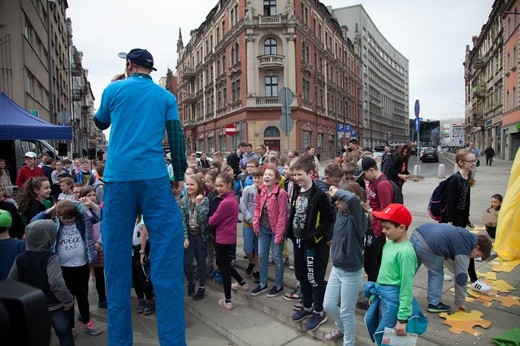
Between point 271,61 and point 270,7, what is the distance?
569cm

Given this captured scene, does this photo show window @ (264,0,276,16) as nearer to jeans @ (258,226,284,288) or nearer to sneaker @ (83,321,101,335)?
jeans @ (258,226,284,288)

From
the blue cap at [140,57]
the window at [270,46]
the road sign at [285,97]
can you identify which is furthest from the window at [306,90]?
the blue cap at [140,57]

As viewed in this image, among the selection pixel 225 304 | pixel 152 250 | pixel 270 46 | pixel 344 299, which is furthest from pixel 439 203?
pixel 270 46

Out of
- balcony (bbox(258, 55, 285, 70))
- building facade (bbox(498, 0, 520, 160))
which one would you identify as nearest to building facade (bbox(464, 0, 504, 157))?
building facade (bbox(498, 0, 520, 160))

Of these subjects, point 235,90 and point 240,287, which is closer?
point 240,287

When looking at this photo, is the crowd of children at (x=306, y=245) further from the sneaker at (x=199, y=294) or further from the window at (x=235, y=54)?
the window at (x=235, y=54)

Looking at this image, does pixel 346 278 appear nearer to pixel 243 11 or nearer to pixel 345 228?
pixel 345 228

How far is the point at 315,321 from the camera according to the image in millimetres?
3771

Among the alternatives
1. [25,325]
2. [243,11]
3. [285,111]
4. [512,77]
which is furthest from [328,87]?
[25,325]

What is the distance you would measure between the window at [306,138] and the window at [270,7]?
11.9 meters

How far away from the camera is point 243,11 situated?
34.9 metres

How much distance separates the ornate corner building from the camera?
2997 cm

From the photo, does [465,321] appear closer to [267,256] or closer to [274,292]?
[274,292]

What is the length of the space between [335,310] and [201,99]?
4833cm
